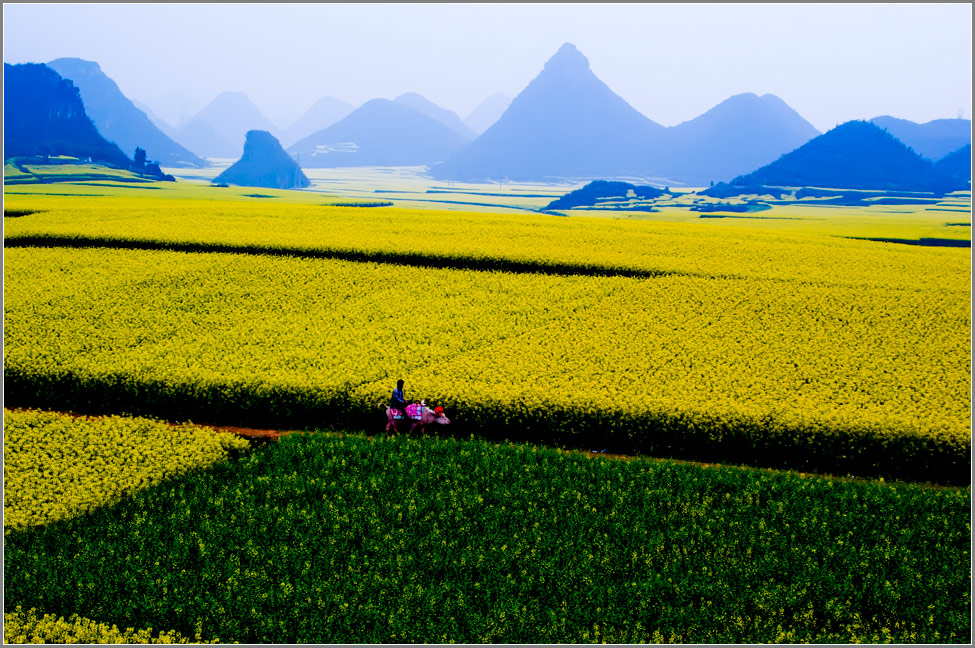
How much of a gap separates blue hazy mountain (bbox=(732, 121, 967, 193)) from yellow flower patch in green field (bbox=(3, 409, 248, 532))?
154499mm

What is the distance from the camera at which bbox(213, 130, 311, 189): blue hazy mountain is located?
190000 millimetres

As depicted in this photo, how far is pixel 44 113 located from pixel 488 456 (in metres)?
180

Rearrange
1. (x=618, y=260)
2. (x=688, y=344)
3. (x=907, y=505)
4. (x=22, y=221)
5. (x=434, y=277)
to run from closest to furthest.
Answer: (x=907, y=505), (x=688, y=344), (x=434, y=277), (x=618, y=260), (x=22, y=221)

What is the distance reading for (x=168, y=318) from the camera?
53.8 feet

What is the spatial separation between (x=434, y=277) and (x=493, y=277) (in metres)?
1.99

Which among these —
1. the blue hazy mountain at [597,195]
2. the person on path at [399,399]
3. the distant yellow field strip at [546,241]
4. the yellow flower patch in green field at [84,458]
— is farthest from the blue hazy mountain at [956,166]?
the yellow flower patch in green field at [84,458]

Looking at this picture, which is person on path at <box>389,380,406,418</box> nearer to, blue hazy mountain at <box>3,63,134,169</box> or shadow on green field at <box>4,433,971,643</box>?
shadow on green field at <box>4,433,971,643</box>

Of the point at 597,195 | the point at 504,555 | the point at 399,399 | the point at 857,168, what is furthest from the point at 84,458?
the point at 857,168

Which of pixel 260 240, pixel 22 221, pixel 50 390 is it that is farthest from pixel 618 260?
pixel 22 221

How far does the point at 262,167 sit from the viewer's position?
7594 inches

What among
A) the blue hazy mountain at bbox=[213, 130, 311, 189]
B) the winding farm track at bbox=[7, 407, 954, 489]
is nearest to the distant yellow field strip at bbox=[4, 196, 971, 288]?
the winding farm track at bbox=[7, 407, 954, 489]

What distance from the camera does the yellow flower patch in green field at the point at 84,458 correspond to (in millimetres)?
8891

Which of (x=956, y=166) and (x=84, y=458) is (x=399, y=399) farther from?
(x=956, y=166)

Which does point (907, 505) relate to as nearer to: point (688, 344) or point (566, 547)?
point (566, 547)
